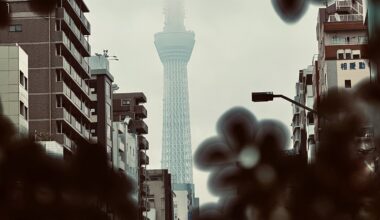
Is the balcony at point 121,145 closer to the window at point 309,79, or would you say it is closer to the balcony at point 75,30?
the balcony at point 75,30

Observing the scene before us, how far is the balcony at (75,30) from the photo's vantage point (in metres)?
83.2

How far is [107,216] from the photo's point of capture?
309 cm

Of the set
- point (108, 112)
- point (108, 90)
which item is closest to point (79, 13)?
point (108, 112)

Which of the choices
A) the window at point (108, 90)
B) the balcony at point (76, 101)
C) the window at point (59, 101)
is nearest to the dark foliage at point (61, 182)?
the balcony at point (76, 101)

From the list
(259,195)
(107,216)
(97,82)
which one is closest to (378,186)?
(259,195)

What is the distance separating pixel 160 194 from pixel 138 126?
32408 millimetres

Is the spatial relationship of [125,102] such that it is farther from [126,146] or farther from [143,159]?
[126,146]

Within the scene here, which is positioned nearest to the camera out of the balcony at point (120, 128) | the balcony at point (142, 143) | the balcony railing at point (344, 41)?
the balcony railing at point (344, 41)

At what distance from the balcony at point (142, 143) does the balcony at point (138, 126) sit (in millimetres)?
660

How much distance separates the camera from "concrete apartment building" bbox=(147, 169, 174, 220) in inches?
6088

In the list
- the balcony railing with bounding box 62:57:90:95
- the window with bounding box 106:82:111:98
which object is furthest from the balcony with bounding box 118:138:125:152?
the balcony railing with bounding box 62:57:90:95

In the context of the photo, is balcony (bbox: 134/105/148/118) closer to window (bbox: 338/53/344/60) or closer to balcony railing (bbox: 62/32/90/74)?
balcony railing (bbox: 62/32/90/74)

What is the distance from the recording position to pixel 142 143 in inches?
4916

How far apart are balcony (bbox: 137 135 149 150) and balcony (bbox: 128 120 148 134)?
0.66 metres
